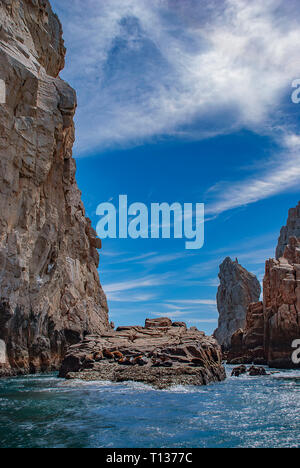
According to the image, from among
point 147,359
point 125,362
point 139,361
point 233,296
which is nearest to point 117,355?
point 125,362

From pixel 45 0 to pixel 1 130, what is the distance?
928 inches

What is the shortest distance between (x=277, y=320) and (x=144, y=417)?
4980 cm

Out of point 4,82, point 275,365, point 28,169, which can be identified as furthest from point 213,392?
point 275,365

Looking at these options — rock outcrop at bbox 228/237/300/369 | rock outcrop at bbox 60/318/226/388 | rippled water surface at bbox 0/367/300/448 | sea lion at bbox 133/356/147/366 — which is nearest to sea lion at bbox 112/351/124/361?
rock outcrop at bbox 60/318/226/388

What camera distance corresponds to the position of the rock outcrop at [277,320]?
197 feet

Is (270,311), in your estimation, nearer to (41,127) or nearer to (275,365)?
(275,365)

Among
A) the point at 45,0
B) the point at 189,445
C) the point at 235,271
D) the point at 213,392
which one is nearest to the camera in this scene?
the point at 189,445

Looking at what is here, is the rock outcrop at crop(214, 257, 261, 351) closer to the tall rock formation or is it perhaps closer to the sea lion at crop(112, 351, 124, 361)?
the tall rock formation

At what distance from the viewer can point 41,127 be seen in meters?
45.8

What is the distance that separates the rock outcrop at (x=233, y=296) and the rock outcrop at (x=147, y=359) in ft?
329

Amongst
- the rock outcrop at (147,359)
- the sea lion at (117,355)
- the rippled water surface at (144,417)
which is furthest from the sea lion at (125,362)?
the rippled water surface at (144,417)

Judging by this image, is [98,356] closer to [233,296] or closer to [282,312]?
[282,312]

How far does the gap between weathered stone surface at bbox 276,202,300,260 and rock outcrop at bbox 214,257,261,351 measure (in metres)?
14.6

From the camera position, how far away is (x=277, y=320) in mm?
62188
